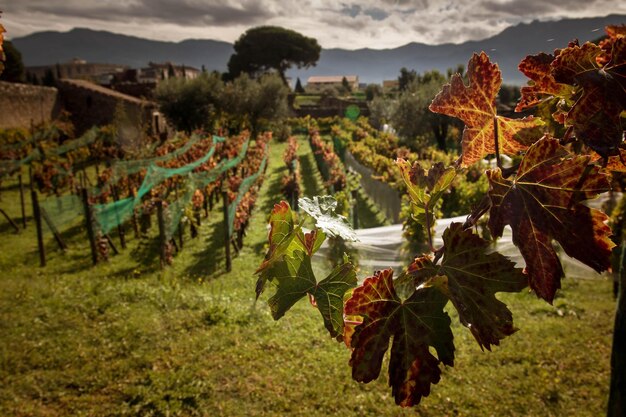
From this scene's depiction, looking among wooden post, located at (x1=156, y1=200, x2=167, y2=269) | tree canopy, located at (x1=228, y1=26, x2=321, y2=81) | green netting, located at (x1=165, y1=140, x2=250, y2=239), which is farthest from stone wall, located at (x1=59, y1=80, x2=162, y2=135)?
tree canopy, located at (x1=228, y1=26, x2=321, y2=81)

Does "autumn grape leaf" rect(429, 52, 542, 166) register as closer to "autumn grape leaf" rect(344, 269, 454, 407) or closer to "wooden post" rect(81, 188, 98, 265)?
"autumn grape leaf" rect(344, 269, 454, 407)

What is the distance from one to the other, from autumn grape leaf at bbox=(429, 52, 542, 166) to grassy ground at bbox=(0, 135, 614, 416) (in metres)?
4.25

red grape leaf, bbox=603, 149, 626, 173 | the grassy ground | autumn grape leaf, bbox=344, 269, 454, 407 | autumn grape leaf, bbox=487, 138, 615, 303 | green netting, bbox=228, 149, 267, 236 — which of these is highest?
red grape leaf, bbox=603, 149, 626, 173

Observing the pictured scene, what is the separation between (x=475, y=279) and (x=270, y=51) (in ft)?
255

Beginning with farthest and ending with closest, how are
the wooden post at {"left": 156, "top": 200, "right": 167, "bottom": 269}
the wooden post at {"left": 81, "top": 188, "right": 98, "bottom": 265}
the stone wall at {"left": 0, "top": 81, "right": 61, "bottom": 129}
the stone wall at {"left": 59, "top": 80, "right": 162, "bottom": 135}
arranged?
the stone wall at {"left": 59, "top": 80, "right": 162, "bottom": 135}
the stone wall at {"left": 0, "top": 81, "right": 61, "bottom": 129}
the wooden post at {"left": 81, "top": 188, "right": 98, "bottom": 265}
the wooden post at {"left": 156, "top": 200, "right": 167, "bottom": 269}

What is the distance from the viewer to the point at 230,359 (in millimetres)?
5219

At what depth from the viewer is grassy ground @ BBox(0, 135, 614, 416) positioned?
443 cm

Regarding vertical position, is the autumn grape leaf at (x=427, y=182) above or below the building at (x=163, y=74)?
below

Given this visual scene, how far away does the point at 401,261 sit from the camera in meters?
7.08

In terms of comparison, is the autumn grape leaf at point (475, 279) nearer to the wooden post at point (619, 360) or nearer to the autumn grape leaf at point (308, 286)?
the autumn grape leaf at point (308, 286)

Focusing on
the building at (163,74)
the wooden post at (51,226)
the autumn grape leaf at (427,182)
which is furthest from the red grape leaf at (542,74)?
the building at (163,74)

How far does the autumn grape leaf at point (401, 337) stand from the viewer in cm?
61

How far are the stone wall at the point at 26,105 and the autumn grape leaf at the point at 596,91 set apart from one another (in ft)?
86.9

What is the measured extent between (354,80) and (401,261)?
332 ft
